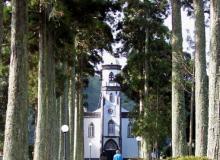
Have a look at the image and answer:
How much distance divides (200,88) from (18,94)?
4.73 m

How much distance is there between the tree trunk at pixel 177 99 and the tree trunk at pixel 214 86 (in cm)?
328

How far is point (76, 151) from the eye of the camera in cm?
2919

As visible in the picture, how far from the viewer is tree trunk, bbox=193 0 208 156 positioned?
13867 mm

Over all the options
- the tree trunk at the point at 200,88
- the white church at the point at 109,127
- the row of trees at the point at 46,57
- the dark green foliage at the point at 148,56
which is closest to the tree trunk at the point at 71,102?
the row of trees at the point at 46,57

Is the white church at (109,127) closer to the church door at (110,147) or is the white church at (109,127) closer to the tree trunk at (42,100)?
the church door at (110,147)

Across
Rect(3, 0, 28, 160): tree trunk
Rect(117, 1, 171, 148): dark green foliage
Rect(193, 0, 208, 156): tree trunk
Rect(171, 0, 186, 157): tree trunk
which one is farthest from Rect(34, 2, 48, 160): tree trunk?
Rect(117, 1, 171, 148): dark green foliage

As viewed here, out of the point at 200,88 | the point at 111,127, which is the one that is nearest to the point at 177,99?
the point at 200,88

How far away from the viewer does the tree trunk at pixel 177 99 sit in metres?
15.2

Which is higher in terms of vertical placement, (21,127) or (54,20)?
(54,20)

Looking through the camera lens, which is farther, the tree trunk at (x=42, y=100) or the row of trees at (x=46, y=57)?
the tree trunk at (x=42, y=100)

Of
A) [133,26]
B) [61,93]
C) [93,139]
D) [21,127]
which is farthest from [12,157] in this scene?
[93,139]

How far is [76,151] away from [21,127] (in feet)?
52.8

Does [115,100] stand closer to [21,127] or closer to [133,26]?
[133,26]

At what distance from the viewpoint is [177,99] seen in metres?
15.3
